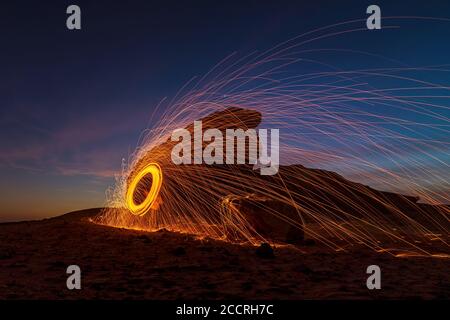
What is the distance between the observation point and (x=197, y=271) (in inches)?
237

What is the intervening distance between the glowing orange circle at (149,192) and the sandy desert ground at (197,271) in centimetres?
174

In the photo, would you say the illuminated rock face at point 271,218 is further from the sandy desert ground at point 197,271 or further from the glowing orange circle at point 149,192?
the glowing orange circle at point 149,192

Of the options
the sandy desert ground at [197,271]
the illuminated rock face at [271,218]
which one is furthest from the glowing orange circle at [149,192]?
the illuminated rock face at [271,218]

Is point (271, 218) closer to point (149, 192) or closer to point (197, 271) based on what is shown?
point (149, 192)

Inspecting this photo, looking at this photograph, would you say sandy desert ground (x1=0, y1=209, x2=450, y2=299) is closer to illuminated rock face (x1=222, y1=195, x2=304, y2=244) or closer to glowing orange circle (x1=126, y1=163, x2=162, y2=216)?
illuminated rock face (x1=222, y1=195, x2=304, y2=244)

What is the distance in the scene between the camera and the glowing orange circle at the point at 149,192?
10875 millimetres

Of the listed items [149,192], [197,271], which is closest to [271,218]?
[149,192]

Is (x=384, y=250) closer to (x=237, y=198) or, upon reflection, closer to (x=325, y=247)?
(x=325, y=247)

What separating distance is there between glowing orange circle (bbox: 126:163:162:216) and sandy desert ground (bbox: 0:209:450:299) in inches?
68.4

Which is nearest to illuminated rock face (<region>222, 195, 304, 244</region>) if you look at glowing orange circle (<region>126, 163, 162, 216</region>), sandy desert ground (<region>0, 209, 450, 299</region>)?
sandy desert ground (<region>0, 209, 450, 299</region>)

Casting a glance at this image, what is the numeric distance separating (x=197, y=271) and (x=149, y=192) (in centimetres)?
535

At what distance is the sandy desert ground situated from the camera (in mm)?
4832
